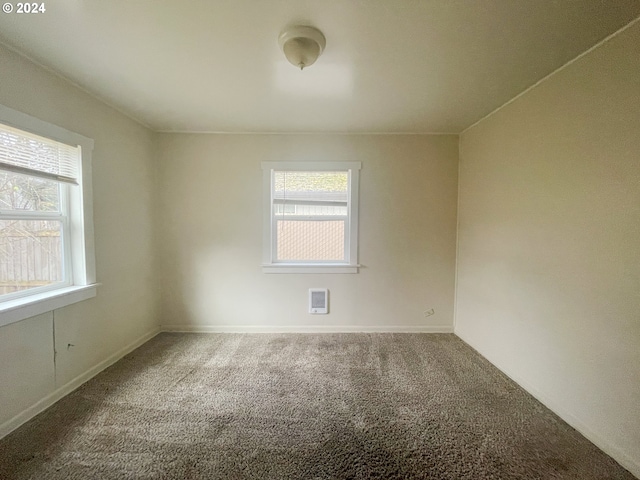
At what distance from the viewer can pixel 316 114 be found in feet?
8.50

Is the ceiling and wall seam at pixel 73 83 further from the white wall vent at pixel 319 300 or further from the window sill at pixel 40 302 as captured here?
the white wall vent at pixel 319 300

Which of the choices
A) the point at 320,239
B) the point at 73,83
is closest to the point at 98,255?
the point at 73,83

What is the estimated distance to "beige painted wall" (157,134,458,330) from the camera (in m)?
3.11

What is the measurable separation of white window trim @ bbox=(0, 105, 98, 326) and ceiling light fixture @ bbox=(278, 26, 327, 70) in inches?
70.3

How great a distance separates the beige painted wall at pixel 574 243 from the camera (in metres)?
1.42

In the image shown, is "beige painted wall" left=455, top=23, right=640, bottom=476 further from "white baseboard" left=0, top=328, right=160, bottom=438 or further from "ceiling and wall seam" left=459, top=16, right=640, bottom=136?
"white baseboard" left=0, top=328, right=160, bottom=438

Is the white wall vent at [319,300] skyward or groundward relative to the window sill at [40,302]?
groundward

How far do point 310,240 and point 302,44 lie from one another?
6.89ft

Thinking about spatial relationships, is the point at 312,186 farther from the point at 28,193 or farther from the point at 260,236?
the point at 28,193

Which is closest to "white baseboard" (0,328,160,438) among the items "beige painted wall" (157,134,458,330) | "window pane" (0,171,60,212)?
"beige painted wall" (157,134,458,330)

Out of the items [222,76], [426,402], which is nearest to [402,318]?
[426,402]

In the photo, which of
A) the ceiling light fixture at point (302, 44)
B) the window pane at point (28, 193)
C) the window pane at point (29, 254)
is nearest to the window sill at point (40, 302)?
the window pane at point (29, 254)

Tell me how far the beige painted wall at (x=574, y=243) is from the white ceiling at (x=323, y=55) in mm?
284

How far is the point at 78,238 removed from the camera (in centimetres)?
215
